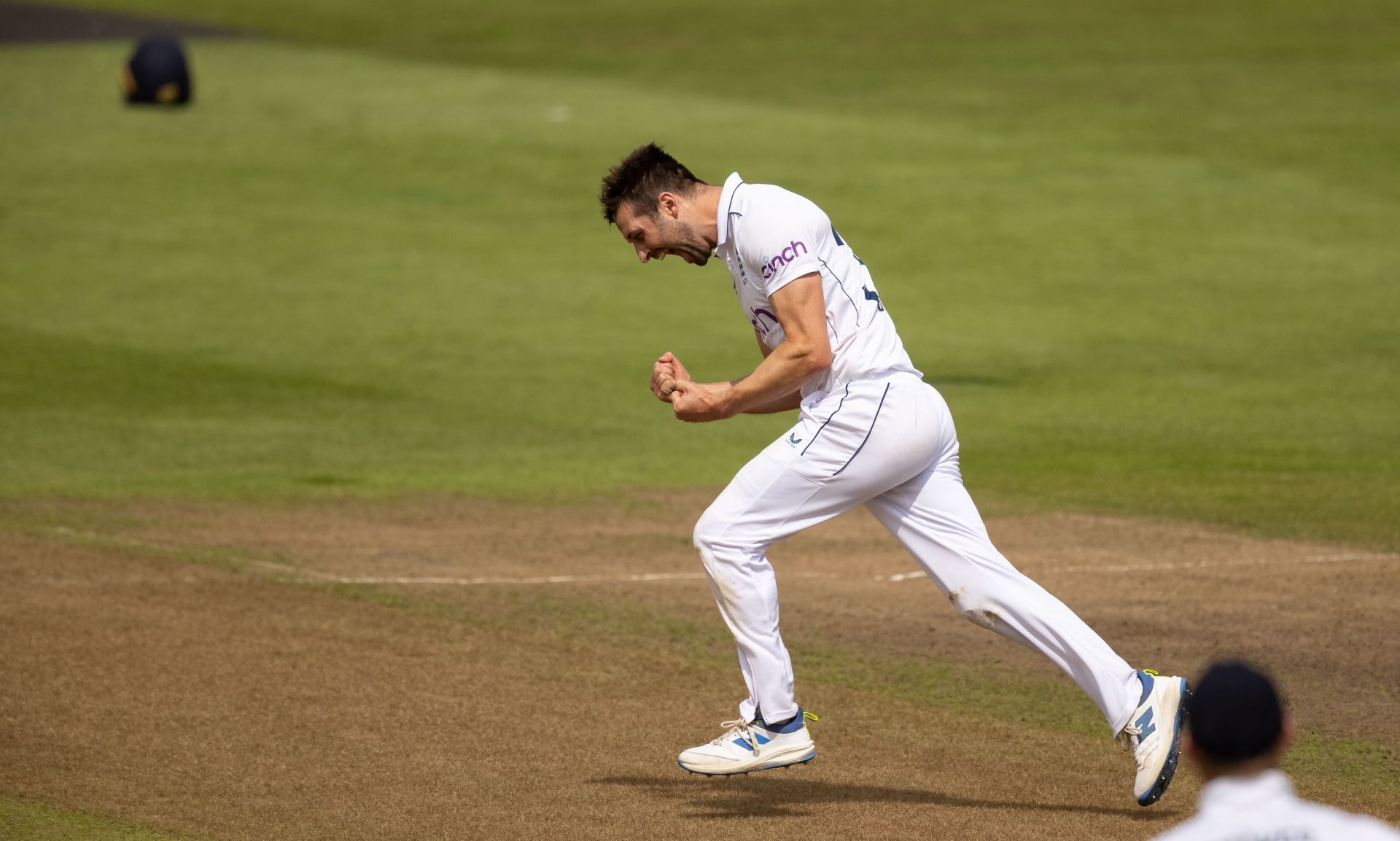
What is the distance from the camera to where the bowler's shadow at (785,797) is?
676 cm

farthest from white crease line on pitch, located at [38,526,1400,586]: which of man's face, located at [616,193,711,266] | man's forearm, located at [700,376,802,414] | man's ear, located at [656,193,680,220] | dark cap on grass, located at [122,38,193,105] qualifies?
dark cap on grass, located at [122,38,193,105]

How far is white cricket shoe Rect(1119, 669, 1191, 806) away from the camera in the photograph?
20.7ft

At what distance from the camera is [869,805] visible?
6820mm

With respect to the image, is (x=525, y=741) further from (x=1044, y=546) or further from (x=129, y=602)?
(x=1044, y=546)

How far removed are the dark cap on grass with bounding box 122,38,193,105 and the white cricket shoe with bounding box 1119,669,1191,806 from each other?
91.7ft

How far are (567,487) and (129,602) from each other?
4360 mm

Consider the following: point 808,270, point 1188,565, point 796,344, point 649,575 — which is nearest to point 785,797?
point 796,344

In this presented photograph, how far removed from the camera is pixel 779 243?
644 centimetres

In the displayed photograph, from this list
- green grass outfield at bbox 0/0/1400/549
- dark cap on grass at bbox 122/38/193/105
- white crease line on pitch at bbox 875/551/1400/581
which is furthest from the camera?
dark cap on grass at bbox 122/38/193/105

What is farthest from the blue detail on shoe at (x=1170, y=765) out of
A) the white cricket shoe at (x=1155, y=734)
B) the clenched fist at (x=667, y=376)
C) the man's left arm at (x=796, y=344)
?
the clenched fist at (x=667, y=376)

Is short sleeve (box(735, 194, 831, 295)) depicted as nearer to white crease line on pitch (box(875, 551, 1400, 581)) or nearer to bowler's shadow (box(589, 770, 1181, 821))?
bowler's shadow (box(589, 770, 1181, 821))

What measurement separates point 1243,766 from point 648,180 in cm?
361

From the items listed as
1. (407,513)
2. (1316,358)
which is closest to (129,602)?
(407,513)

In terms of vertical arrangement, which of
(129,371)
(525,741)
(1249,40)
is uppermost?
(1249,40)
